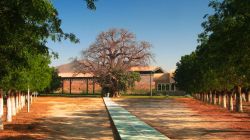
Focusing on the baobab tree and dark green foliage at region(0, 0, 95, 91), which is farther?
the baobab tree

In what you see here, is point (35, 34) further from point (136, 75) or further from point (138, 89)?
point (138, 89)

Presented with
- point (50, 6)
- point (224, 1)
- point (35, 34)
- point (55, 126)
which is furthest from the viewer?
point (55, 126)

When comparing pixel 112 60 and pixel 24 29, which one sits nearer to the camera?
pixel 24 29

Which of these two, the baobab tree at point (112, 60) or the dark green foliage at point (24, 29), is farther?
the baobab tree at point (112, 60)

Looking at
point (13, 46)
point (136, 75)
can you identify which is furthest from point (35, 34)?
point (136, 75)

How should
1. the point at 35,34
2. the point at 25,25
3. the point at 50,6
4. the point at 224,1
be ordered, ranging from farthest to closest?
the point at 224,1
the point at 35,34
the point at 25,25
the point at 50,6

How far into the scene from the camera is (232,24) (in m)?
21.5

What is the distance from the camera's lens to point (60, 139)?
21.9 metres

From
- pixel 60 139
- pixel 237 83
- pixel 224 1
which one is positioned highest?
pixel 224 1

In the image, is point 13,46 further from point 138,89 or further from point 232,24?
point 138,89

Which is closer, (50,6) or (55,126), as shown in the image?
(50,6)

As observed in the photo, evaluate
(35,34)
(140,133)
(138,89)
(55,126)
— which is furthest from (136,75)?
(35,34)

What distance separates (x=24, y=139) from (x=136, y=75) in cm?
6272

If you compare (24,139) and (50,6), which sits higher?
(50,6)
